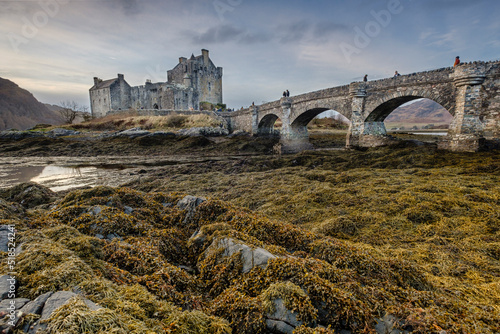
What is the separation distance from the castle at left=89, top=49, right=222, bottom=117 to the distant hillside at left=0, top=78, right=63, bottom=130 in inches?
2176

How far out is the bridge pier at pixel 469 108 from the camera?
11938 millimetres

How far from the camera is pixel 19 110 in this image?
100 meters

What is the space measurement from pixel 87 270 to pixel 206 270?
1228 millimetres

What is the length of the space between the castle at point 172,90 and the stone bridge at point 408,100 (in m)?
26.4

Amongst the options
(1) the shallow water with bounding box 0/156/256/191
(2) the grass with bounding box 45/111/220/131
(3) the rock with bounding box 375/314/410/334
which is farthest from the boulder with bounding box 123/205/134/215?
(2) the grass with bounding box 45/111/220/131

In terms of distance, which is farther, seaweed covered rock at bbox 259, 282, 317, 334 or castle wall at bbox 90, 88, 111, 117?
castle wall at bbox 90, 88, 111, 117

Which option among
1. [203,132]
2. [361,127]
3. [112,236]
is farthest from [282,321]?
[203,132]

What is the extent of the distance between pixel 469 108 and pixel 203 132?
85.3 feet

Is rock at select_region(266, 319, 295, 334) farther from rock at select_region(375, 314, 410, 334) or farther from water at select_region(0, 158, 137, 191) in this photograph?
water at select_region(0, 158, 137, 191)

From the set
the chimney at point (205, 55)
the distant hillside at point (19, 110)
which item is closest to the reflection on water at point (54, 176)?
the chimney at point (205, 55)

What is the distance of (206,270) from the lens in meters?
2.69

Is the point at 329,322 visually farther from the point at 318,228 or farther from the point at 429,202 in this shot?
the point at 429,202

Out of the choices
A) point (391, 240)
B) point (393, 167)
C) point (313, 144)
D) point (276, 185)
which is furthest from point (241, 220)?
point (313, 144)

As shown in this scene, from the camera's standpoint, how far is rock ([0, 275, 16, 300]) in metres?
1.54
